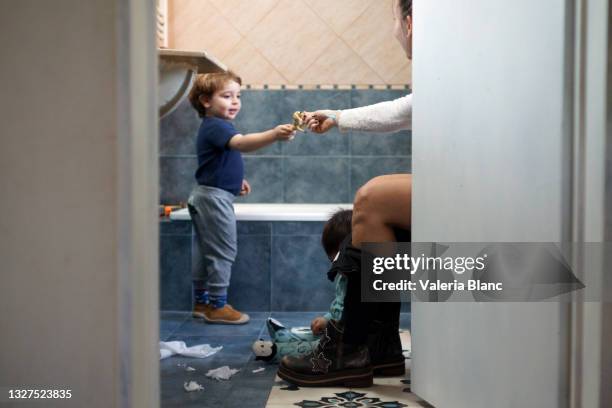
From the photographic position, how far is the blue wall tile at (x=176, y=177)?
148 inches

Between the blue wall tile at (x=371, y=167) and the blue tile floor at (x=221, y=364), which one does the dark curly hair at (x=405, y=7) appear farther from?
the blue wall tile at (x=371, y=167)

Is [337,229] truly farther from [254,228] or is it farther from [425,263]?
[254,228]

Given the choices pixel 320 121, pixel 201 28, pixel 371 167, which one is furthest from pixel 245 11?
pixel 320 121

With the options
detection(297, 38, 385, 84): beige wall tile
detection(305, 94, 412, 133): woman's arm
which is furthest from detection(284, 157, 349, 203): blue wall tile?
detection(305, 94, 412, 133): woman's arm

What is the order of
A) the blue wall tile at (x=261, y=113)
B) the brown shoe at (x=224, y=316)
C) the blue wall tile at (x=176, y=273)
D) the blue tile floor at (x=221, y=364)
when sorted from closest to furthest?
the blue tile floor at (x=221, y=364), the brown shoe at (x=224, y=316), the blue wall tile at (x=176, y=273), the blue wall tile at (x=261, y=113)

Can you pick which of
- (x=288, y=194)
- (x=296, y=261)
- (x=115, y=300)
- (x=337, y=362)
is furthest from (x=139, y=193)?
(x=288, y=194)

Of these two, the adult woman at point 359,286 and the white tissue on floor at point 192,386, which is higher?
the adult woman at point 359,286

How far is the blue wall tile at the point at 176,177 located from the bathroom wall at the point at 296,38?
1.76 ft

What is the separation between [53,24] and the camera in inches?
35.3

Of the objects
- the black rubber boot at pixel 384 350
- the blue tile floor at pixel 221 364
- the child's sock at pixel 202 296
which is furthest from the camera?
the child's sock at pixel 202 296

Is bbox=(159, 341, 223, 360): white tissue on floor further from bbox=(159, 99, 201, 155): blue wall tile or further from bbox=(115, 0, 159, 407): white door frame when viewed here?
bbox=(159, 99, 201, 155): blue wall tile

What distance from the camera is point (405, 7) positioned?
1.81m

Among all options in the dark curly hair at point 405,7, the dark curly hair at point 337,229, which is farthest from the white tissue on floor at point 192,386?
the dark curly hair at point 405,7

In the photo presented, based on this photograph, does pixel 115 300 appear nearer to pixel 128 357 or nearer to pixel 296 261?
pixel 128 357
